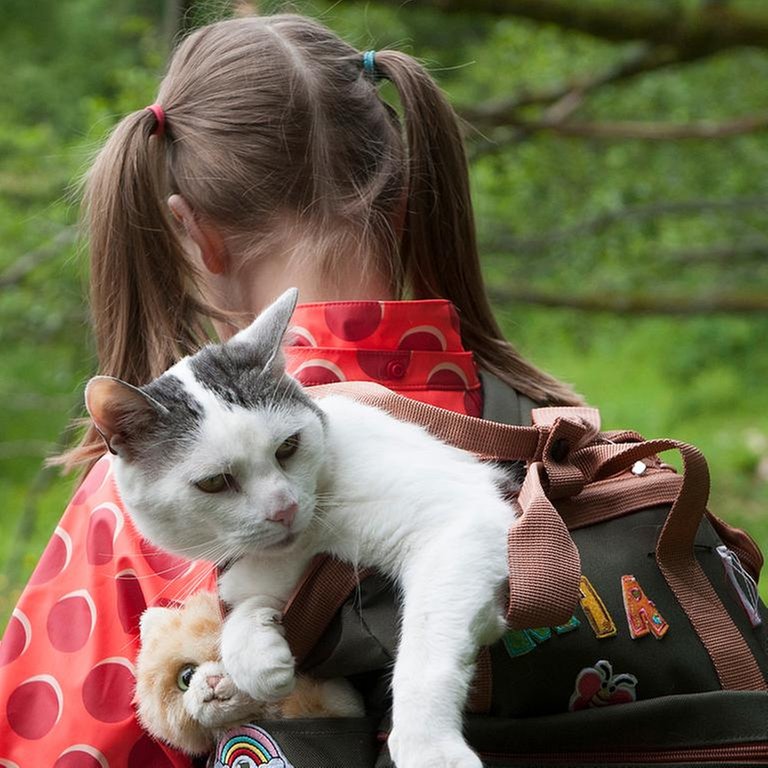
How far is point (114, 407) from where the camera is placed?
141cm

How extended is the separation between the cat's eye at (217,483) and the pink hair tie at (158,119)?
74 centimetres

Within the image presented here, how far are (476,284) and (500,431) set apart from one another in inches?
27.1

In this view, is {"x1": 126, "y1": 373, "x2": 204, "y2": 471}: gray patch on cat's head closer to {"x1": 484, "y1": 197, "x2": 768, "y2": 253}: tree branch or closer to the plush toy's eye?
the plush toy's eye

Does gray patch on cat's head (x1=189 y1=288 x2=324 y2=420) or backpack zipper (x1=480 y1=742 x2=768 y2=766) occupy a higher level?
gray patch on cat's head (x1=189 y1=288 x2=324 y2=420)

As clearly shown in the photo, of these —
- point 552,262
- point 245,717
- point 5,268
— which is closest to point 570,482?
point 245,717

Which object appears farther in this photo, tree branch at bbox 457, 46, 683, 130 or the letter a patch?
tree branch at bbox 457, 46, 683, 130

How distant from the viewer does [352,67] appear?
1.95 metres

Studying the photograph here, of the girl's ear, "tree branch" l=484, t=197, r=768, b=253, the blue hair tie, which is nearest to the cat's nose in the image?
the girl's ear

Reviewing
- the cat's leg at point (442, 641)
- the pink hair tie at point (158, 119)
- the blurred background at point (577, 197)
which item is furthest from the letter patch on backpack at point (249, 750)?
the blurred background at point (577, 197)

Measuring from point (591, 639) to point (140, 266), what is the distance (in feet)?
3.42

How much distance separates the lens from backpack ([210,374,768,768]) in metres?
1.25

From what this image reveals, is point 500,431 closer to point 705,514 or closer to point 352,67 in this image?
point 705,514

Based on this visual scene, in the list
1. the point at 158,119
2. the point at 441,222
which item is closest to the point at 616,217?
the point at 441,222

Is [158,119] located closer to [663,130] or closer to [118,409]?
[118,409]
